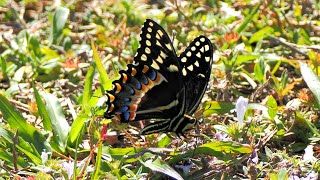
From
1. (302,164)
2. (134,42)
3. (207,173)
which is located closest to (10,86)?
(134,42)

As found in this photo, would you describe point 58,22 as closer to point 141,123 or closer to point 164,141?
point 141,123

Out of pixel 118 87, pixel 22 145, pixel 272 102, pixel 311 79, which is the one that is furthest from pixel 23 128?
pixel 311 79

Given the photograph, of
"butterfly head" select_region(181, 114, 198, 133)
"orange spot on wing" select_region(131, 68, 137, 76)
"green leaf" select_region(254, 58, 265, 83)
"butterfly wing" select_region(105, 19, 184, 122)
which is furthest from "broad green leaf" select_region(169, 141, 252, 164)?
"green leaf" select_region(254, 58, 265, 83)

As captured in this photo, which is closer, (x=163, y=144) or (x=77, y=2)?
(x=163, y=144)

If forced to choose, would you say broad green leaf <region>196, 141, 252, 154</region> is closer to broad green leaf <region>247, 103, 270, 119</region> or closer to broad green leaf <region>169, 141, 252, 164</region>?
broad green leaf <region>169, 141, 252, 164</region>

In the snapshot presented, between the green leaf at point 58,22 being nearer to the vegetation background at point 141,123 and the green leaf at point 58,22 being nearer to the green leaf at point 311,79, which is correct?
the vegetation background at point 141,123

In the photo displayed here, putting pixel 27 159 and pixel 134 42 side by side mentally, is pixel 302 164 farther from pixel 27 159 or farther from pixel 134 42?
pixel 134 42
